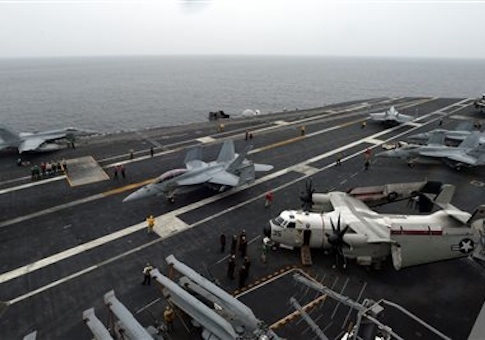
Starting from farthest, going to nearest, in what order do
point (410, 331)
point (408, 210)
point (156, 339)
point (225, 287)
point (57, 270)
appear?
1. point (408, 210)
2. point (57, 270)
3. point (225, 287)
4. point (410, 331)
5. point (156, 339)

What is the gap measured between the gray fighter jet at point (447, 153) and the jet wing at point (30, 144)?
41.4 metres

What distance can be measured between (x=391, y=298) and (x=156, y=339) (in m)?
13.0

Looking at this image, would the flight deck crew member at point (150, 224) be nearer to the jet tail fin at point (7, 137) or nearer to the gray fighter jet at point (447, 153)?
the gray fighter jet at point (447, 153)

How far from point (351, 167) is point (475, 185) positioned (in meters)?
12.7

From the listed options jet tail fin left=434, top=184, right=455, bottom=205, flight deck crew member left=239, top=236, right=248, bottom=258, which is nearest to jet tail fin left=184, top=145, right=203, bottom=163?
flight deck crew member left=239, top=236, right=248, bottom=258

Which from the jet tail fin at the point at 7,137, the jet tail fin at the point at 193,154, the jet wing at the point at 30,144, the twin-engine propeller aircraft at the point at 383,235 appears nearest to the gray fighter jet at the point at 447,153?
the twin-engine propeller aircraft at the point at 383,235

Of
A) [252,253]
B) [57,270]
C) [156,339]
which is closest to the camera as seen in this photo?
[156,339]

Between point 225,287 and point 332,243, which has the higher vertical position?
point 332,243

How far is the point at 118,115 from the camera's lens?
96.1 m

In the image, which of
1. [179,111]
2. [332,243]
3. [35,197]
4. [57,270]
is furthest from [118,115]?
[332,243]

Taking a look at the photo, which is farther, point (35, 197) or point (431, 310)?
point (35, 197)

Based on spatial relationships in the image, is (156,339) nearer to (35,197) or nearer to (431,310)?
(431,310)

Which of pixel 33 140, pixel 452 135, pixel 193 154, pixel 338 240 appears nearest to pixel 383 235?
pixel 338 240

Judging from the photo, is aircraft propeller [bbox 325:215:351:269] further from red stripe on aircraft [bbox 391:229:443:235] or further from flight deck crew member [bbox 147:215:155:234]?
flight deck crew member [bbox 147:215:155:234]
